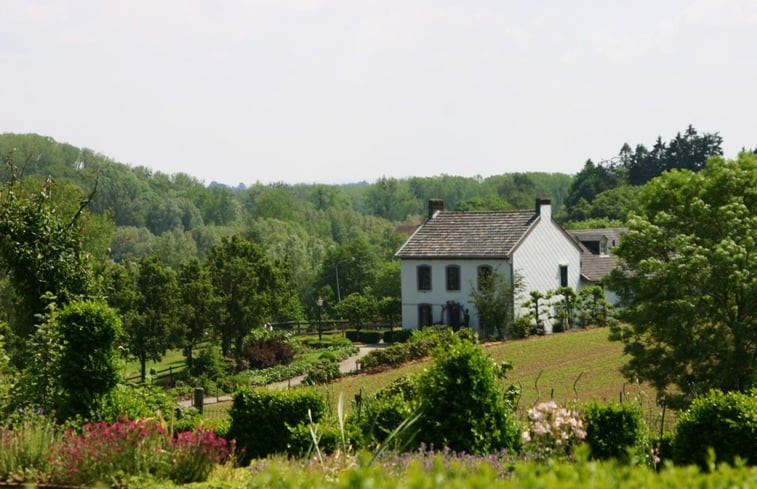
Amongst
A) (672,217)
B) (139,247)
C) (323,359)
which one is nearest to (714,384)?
(672,217)

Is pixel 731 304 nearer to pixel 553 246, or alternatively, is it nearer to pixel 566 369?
pixel 566 369

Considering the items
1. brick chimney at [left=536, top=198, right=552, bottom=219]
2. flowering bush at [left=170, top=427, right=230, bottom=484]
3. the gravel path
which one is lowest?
the gravel path

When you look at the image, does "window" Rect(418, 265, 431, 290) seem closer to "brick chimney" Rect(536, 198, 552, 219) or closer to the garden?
"brick chimney" Rect(536, 198, 552, 219)

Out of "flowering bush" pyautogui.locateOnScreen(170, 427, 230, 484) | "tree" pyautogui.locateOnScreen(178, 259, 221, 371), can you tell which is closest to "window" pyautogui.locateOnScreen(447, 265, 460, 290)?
"tree" pyautogui.locateOnScreen(178, 259, 221, 371)

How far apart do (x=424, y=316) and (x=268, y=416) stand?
37110 mm

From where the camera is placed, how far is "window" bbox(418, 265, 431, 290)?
2032 inches

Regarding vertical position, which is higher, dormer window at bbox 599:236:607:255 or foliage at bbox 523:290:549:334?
dormer window at bbox 599:236:607:255

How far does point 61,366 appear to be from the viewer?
15.1 m

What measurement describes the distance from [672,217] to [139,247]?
296ft

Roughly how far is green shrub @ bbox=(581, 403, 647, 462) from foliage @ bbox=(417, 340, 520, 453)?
3.73 ft

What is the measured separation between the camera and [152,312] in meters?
43.4

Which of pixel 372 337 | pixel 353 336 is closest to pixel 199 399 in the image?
pixel 372 337

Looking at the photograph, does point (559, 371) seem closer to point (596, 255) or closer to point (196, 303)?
point (196, 303)

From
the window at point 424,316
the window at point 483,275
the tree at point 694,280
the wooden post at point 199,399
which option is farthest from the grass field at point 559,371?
the window at point 424,316
